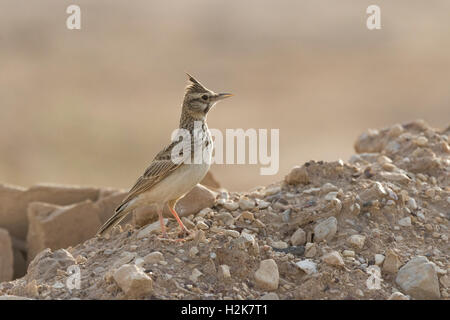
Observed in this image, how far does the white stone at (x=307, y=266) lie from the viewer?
629 centimetres

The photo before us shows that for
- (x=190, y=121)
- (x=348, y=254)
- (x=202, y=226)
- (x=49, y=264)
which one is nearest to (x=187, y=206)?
(x=202, y=226)

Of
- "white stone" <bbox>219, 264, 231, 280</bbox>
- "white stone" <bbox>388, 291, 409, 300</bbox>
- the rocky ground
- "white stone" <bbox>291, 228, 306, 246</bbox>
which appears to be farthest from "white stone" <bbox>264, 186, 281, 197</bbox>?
"white stone" <bbox>388, 291, 409, 300</bbox>

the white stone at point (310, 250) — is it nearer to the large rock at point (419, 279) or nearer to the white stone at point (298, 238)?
the white stone at point (298, 238)

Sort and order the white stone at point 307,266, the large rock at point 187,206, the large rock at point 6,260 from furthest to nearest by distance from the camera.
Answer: the large rock at point 6,260, the large rock at point 187,206, the white stone at point 307,266

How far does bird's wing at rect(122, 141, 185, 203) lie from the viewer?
712cm

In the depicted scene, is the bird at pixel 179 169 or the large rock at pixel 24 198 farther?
the large rock at pixel 24 198

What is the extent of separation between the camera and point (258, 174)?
1811 cm

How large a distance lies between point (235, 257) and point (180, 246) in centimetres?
60

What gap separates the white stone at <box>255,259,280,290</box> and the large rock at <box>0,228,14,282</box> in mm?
3698

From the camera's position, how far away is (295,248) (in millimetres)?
6750

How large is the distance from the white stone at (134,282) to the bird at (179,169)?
1029mm

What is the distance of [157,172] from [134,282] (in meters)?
1.63

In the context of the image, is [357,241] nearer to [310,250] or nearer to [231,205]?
[310,250]

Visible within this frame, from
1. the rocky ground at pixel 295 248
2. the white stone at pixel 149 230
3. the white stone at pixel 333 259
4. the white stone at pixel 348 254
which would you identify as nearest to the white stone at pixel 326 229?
the rocky ground at pixel 295 248
